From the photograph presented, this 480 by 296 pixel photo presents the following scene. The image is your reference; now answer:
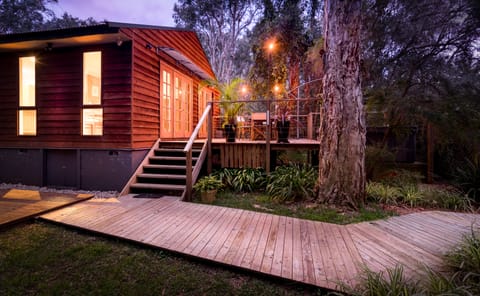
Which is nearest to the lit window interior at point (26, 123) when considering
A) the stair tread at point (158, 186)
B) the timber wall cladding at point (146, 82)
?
the timber wall cladding at point (146, 82)

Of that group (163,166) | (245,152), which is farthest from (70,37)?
(245,152)

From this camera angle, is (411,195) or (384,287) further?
(411,195)

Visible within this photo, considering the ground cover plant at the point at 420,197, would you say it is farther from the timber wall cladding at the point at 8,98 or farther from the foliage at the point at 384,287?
the timber wall cladding at the point at 8,98

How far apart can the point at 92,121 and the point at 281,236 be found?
498 cm

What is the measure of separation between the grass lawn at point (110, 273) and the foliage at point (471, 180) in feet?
15.2

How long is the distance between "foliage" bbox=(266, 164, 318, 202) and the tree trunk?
51cm

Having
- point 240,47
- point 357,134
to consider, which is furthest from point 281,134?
point 240,47

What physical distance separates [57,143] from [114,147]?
1498 millimetres

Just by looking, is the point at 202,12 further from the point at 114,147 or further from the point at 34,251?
the point at 34,251

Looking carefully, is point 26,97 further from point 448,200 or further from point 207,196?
point 448,200

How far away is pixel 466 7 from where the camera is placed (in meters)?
6.39

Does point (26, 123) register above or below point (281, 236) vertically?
above

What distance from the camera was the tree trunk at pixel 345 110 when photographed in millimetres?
4305

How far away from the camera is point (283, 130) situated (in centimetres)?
596
